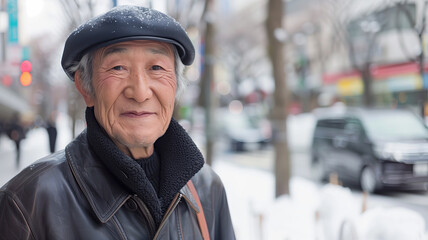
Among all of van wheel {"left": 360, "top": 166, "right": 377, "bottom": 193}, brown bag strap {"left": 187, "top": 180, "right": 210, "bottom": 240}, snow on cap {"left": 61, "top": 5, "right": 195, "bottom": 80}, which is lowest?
van wheel {"left": 360, "top": 166, "right": 377, "bottom": 193}

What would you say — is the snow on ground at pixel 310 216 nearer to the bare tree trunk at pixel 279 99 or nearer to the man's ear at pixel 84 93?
the bare tree trunk at pixel 279 99

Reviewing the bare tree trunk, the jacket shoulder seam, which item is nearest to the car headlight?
the bare tree trunk

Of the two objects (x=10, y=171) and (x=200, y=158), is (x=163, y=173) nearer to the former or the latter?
(x=200, y=158)

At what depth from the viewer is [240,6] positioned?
3184cm

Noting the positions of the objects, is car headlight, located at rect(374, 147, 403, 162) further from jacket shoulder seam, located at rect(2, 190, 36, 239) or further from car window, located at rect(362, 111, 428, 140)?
jacket shoulder seam, located at rect(2, 190, 36, 239)

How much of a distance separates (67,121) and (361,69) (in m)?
6.00

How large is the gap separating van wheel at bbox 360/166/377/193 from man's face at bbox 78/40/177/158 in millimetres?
6327

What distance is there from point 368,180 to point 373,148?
0.58 m

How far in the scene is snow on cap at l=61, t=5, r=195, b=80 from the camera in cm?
124

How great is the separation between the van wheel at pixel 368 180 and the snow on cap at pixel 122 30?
6.39m

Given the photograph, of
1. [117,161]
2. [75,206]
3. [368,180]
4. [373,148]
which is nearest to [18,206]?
[75,206]

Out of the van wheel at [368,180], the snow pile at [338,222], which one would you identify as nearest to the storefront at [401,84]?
the van wheel at [368,180]

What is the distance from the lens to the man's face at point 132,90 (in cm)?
Answer: 129

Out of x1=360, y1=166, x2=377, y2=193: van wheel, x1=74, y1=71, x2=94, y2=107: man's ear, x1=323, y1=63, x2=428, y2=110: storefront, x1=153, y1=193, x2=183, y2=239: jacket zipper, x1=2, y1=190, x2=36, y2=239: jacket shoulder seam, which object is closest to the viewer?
x1=2, y1=190, x2=36, y2=239: jacket shoulder seam
